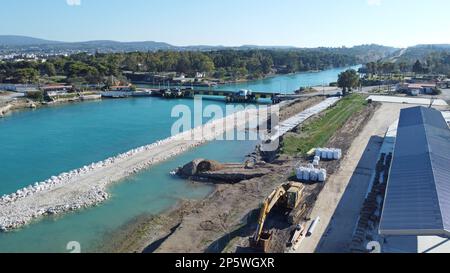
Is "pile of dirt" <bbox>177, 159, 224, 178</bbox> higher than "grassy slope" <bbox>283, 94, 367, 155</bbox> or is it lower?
lower

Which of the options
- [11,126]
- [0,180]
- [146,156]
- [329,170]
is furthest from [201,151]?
[11,126]

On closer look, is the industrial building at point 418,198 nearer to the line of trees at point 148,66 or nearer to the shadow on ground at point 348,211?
the shadow on ground at point 348,211

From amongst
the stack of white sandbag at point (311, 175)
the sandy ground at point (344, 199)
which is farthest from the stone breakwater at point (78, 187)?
the sandy ground at point (344, 199)

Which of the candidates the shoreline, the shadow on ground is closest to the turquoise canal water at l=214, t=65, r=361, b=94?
the shoreline

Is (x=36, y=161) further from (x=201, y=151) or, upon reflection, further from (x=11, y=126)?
(x=11, y=126)

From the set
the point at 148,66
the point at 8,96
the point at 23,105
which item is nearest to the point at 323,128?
the point at 23,105

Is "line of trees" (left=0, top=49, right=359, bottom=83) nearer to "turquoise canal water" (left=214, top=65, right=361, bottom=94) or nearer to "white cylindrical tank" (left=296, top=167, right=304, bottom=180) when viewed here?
"turquoise canal water" (left=214, top=65, right=361, bottom=94)

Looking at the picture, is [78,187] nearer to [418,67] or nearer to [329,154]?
[329,154]
